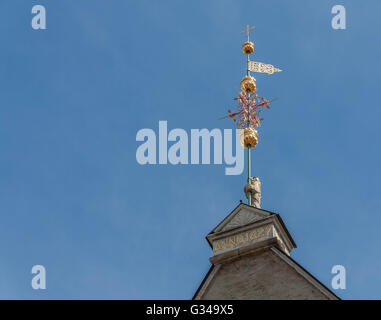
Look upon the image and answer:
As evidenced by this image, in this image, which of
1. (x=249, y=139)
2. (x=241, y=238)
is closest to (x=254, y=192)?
(x=249, y=139)

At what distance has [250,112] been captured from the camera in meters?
50.8

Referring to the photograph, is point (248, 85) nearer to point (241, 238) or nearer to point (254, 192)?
point (254, 192)

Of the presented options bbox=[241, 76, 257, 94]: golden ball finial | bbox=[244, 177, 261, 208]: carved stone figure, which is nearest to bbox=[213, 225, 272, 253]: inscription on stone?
bbox=[244, 177, 261, 208]: carved stone figure

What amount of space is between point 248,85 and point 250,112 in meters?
1.82

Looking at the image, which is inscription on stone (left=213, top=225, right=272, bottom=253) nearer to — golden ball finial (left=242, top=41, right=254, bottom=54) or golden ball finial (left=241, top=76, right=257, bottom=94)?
golden ball finial (left=241, top=76, right=257, bottom=94)

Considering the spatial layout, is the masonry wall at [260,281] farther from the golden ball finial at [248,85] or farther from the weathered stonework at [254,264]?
the golden ball finial at [248,85]

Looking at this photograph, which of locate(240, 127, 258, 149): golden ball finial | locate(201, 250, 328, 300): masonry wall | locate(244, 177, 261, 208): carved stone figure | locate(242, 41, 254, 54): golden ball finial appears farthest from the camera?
locate(242, 41, 254, 54): golden ball finial

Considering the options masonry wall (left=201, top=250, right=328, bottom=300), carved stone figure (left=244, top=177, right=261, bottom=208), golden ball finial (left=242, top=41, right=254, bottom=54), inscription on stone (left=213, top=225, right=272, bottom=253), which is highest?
golden ball finial (left=242, top=41, right=254, bottom=54)

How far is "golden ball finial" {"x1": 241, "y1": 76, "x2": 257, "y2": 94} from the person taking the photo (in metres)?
51.8

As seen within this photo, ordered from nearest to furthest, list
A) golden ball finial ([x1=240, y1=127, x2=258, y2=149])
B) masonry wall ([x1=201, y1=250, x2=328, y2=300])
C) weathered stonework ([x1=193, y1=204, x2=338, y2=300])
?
masonry wall ([x1=201, y1=250, x2=328, y2=300]), weathered stonework ([x1=193, y1=204, x2=338, y2=300]), golden ball finial ([x1=240, y1=127, x2=258, y2=149])

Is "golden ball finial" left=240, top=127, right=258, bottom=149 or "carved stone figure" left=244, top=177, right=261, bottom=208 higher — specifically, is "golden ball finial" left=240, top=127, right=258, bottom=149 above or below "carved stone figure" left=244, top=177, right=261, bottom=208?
above
